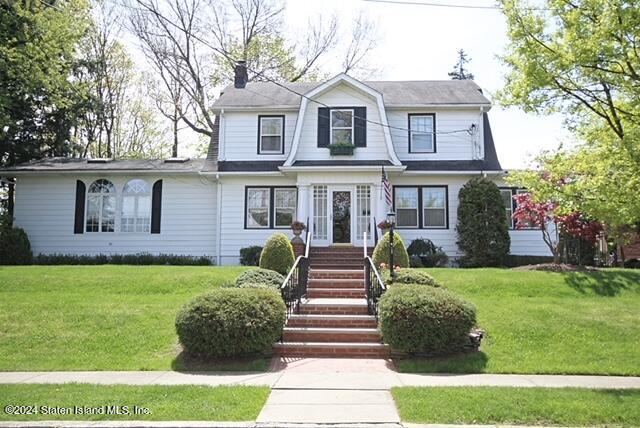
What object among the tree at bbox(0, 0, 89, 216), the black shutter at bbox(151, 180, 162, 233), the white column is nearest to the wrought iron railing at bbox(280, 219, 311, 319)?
the white column

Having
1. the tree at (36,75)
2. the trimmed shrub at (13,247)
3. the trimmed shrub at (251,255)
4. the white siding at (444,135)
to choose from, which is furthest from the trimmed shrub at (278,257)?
the tree at (36,75)

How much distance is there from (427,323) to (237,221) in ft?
38.2

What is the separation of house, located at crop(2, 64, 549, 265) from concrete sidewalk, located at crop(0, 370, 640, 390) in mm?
10419

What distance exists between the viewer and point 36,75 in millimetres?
19750

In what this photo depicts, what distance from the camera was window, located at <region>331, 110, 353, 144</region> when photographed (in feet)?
62.3

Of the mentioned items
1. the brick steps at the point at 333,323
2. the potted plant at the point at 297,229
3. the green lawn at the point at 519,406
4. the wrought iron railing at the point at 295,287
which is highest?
the potted plant at the point at 297,229

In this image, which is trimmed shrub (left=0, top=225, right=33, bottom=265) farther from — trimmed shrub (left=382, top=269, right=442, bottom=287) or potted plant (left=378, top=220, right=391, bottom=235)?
trimmed shrub (left=382, top=269, right=442, bottom=287)

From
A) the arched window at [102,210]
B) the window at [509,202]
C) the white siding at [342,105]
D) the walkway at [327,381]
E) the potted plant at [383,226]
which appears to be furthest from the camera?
the arched window at [102,210]

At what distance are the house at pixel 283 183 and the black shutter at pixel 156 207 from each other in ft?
0.18

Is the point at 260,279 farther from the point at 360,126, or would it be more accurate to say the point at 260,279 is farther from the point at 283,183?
the point at 360,126

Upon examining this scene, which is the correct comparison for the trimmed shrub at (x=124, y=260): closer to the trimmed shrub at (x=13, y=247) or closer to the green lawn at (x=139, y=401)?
the trimmed shrub at (x=13, y=247)

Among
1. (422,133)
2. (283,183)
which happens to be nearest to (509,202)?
(422,133)

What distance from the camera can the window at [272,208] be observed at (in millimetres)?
19125

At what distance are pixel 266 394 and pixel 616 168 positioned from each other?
7.43 m
